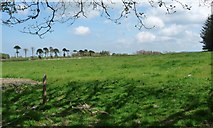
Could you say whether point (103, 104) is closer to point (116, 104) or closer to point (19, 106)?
point (116, 104)

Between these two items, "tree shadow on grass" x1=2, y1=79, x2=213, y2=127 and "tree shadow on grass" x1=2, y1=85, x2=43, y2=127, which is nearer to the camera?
"tree shadow on grass" x1=2, y1=79, x2=213, y2=127

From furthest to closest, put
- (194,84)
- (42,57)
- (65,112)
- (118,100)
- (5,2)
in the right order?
(42,57) → (194,84) → (118,100) → (65,112) → (5,2)

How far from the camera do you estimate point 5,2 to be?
414 inches

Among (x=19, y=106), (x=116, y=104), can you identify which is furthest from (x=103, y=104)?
(x=19, y=106)

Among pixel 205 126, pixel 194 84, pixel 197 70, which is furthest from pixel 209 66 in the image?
pixel 205 126

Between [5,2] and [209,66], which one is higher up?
[5,2]

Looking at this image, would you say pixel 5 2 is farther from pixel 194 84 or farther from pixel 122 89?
pixel 194 84

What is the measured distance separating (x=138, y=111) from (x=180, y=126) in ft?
7.12

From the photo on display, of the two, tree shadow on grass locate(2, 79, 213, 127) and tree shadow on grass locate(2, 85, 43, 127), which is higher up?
tree shadow on grass locate(2, 79, 213, 127)

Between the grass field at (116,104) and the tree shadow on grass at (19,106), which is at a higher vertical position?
the grass field at (116,104)

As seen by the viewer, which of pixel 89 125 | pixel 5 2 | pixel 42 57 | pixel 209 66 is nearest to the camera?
pixel 89 125

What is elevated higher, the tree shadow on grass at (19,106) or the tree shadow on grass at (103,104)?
the tree shadow on grass at (103,104)

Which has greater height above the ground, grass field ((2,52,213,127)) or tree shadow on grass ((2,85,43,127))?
grass field ((2,52,213,127))

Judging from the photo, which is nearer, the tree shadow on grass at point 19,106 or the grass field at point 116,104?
the grass field at point 116,104
